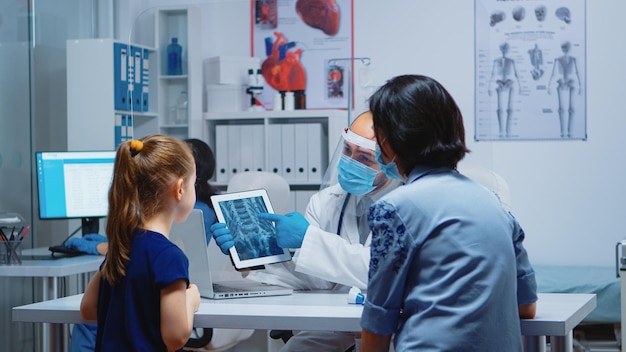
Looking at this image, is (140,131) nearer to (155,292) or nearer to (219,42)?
(219,42)

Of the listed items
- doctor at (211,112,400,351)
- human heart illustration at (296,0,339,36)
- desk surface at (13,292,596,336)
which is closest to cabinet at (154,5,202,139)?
human heart illustration at (296,0,339,36)

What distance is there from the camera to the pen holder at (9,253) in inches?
137

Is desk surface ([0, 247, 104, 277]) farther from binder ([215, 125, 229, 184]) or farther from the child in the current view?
the child

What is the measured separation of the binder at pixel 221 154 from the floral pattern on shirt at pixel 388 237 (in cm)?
327

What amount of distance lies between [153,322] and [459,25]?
3619mm

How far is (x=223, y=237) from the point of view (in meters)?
2.14

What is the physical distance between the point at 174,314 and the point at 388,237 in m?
0.53

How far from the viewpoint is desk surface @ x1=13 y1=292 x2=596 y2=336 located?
178cm

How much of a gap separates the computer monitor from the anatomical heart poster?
1531 mm

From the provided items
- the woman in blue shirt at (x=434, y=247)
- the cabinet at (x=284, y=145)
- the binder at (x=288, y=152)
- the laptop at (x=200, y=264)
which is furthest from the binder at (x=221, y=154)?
the woman in blue shirt at (x=434, y=247)

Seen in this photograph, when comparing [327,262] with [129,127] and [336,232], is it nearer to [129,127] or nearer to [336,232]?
[336,232]

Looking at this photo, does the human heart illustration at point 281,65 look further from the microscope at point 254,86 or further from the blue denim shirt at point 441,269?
the blue denim shirt at point 441,269

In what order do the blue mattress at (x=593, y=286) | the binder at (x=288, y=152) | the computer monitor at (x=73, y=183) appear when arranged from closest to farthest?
the computer monitor at (x=73, y=183)
the blue mattress at (x=593, y=286)
the binder at (x=288, y=152)

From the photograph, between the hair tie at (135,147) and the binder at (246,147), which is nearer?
the hair tie at (135,147)
